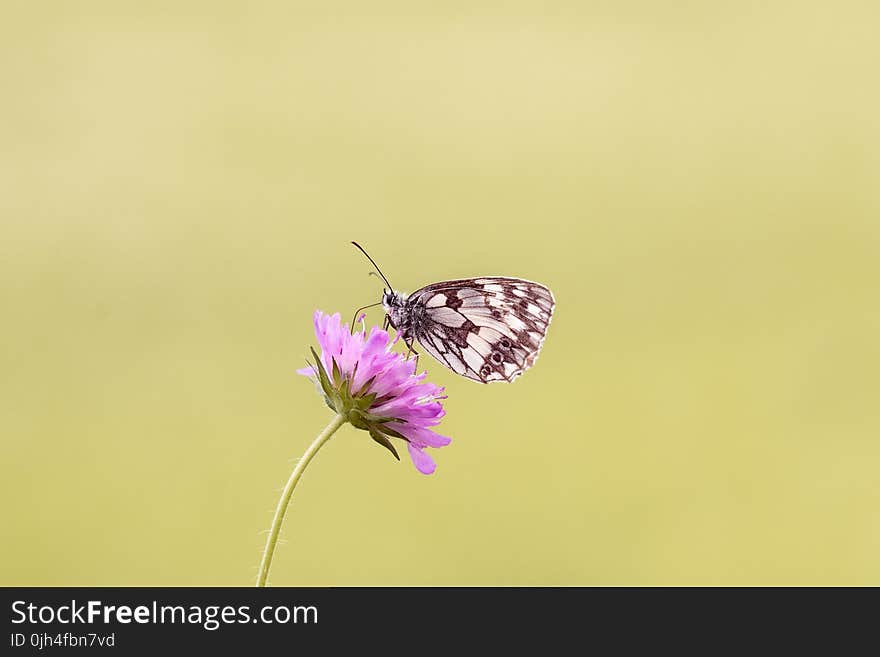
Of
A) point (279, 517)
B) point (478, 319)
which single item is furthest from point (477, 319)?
point (279, 517)

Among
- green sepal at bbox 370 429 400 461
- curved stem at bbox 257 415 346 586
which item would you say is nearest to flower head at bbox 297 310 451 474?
green sepal at bbox 370 429 400 461

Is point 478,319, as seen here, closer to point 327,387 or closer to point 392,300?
point 392,300

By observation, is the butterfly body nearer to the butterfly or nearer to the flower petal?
the butterfly

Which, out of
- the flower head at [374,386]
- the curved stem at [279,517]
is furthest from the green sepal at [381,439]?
the curved stem at [279,517]

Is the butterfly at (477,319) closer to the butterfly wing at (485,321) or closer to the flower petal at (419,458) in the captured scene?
the butterfly wing at (485,321)

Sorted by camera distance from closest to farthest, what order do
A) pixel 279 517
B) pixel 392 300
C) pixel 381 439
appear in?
pixel 279 517 < pixel 381 439 < pixel 392 300

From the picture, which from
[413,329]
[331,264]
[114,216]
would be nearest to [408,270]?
[331,264]

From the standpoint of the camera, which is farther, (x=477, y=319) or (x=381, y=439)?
(x=477, y=319)

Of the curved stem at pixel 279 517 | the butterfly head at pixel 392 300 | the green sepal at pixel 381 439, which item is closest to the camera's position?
the curved stem at pixel 279 517
